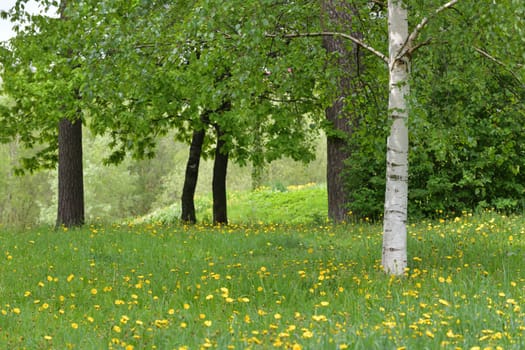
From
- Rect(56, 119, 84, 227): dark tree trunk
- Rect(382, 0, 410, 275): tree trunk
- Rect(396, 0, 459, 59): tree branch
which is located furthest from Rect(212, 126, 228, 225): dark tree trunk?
Rect(396, 0, 459, 59): tree branch

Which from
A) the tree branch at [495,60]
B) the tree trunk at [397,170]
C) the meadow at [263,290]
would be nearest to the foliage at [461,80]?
the tree branch at [495,60]

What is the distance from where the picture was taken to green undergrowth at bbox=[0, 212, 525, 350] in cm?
479

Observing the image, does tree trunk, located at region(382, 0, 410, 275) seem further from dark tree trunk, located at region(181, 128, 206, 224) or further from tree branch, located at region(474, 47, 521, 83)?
dark tree trunk, located at region(181, 128, 206, 224)

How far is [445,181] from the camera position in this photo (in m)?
12.6

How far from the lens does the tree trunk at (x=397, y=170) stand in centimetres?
723

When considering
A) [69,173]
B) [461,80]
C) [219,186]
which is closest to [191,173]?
[219,186]

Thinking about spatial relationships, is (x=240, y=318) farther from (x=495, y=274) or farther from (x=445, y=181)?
(x=445, y=181)

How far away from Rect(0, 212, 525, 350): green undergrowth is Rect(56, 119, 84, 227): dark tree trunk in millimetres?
2307

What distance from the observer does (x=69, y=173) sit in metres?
13.3

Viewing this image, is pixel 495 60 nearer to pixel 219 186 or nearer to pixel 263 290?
pixel 263 290

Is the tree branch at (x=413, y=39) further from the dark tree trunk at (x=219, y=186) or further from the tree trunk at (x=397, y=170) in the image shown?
the dark tree trunk at (x=219, y=186)

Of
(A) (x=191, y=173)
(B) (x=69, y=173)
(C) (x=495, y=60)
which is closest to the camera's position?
(C) (x=495, y=60)

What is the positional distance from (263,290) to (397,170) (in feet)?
6.93

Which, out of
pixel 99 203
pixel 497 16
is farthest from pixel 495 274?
pixel 99 203
